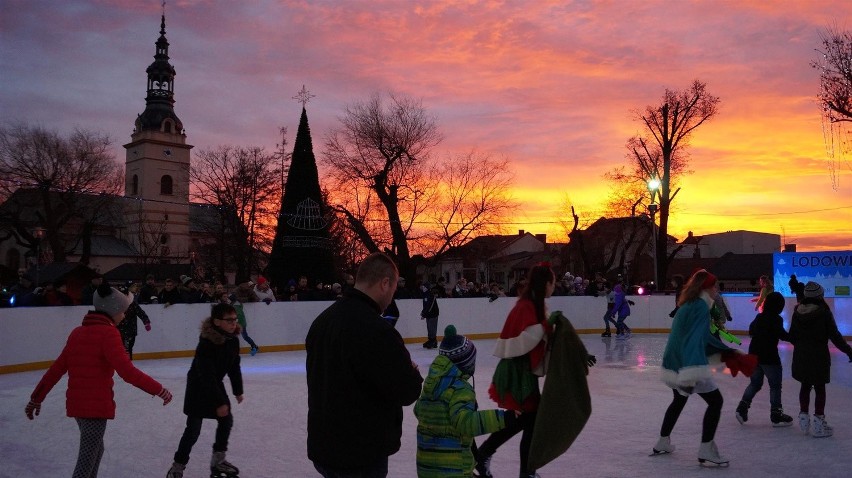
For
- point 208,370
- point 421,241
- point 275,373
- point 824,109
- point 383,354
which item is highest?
point 824,109

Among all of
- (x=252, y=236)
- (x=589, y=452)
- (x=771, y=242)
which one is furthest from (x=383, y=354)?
(x=771, y=242)

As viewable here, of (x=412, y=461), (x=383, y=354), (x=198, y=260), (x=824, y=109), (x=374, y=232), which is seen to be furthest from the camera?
(x=198, y=260)

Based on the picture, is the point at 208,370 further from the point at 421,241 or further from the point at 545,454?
the point at 421,241

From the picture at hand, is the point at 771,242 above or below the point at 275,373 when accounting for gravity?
above

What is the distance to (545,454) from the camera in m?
4.25

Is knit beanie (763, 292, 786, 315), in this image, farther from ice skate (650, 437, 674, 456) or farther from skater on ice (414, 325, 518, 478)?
skater on ice (414, 325, 518, 478)

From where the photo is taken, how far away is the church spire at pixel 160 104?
80700mm

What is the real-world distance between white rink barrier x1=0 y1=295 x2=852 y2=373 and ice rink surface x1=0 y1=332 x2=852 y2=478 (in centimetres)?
219

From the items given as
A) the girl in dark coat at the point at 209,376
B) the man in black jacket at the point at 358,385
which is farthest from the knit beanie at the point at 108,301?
the man in black jacket at the point at 358,385

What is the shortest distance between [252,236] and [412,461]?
35.7 metres

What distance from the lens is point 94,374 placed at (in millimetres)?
4797

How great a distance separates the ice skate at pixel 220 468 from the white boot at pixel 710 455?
3804mm

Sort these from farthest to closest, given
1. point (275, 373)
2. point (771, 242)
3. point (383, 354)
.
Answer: point (771, 242) < point (275, 373) < point (383, 354)

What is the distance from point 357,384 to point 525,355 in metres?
2.54
